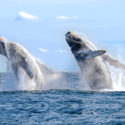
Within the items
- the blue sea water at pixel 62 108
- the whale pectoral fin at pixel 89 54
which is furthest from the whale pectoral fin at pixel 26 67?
the whale pectoral fin at pixel 89 54

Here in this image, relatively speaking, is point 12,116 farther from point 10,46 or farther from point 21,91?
point 10,46

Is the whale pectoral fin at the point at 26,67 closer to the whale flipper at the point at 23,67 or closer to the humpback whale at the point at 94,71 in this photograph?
the whale flipper at the point at 23,67

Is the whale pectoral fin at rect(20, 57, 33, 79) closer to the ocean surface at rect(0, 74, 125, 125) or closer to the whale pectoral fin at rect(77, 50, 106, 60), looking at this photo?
the ocean surface at rect(0, 74, 125, 125)

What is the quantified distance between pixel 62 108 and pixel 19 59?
1259 cm

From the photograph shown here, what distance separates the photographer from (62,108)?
25.8 m

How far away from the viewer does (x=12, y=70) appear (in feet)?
126

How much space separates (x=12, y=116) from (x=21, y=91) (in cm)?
1319

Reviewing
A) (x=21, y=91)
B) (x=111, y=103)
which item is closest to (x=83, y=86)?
(x=21, y=91)

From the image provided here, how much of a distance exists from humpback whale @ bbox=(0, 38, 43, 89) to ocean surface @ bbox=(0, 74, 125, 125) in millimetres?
3371

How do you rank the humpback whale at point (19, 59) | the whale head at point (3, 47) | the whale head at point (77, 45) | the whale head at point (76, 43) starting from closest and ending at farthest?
the whale head at point (77, 45), the whale head at point (76, 43), the humpback whale at point (19, 59), the whale head at point (3, 47)

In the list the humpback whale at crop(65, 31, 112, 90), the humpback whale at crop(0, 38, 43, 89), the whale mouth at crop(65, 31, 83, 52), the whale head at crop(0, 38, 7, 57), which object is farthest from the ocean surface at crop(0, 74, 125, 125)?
the whale head at crop(0, 38, 7, 57)

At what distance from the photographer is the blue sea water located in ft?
72.1

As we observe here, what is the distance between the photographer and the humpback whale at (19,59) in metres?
37.3

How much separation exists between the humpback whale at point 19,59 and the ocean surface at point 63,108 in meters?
3.37
